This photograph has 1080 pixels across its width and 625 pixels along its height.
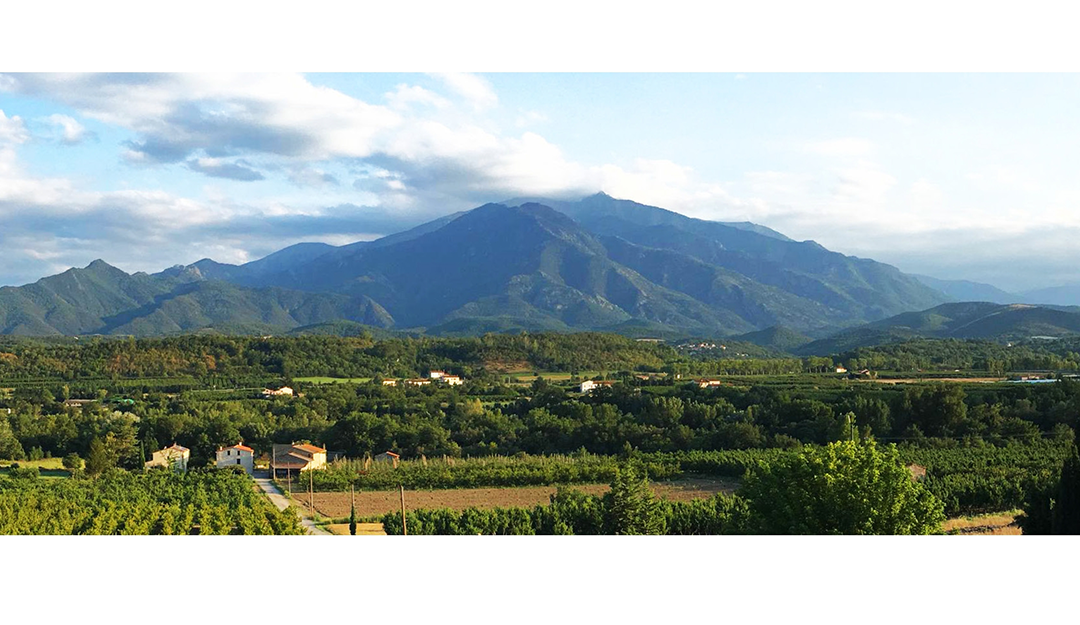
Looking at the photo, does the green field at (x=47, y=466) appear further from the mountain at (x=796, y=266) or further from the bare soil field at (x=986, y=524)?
the mountain at (x=796, y=266)

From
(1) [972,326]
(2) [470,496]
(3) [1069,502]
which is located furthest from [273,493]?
(1) [972,326]

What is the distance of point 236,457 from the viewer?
26188mm

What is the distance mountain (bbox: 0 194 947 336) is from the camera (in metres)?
114

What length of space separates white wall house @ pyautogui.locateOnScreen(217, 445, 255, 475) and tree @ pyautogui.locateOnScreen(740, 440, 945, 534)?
20275 mm

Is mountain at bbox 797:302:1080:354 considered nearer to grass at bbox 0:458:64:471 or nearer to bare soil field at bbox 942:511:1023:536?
bare soil field at bbox 942:511:1023:536

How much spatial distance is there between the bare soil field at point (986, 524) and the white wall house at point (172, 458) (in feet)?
66.8

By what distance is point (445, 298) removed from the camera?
146750 millimetres

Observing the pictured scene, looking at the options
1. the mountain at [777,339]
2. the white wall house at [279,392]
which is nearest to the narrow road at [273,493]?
the white wall house at [279,392]

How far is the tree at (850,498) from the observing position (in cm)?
838

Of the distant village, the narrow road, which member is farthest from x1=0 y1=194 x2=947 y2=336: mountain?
the narrow road
